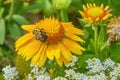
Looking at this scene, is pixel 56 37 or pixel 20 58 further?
pixel 20 58

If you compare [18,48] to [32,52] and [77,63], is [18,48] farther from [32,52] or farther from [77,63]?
[77,63]

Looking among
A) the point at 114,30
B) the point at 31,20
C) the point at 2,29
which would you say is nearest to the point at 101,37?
the point at 114,30

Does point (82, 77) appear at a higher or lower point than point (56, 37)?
lower

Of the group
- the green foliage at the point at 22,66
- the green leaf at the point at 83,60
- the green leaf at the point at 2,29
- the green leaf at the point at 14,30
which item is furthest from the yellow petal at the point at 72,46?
the green leaf at the point at 14,30

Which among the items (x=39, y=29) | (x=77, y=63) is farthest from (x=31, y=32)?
(x=77, y=63)

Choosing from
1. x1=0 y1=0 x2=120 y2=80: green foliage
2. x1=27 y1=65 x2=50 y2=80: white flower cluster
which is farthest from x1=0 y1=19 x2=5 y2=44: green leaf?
x1=27 y1=65 x2=50 y2=80: white flower cluster
